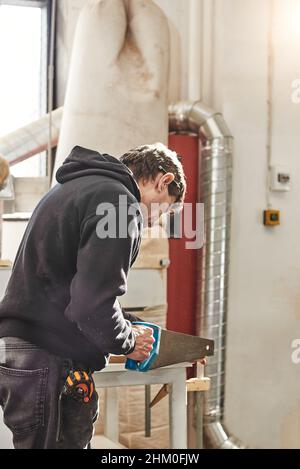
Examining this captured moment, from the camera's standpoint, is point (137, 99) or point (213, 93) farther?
point (213, 93)

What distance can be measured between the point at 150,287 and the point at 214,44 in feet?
4.42

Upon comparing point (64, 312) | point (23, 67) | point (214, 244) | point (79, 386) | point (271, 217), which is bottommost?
point (79, 386)

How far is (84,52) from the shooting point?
301 cm

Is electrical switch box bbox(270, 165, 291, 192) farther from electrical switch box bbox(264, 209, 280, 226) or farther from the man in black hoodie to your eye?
the man in black hoodie

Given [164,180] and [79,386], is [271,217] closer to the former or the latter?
[164,180]

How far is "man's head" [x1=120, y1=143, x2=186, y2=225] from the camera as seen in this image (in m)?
1.73

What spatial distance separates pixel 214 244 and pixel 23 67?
1.28 metres

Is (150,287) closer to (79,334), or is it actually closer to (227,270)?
(227,270)

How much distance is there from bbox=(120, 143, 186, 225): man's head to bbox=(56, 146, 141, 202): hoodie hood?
0.08 m

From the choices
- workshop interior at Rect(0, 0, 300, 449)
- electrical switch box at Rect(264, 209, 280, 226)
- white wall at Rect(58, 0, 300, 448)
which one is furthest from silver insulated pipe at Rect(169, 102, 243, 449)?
electrical switch box at Rect(264, 209, 280, 226)

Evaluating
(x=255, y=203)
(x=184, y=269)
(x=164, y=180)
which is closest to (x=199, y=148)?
(x=255, y=203)

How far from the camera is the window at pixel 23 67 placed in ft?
10.5

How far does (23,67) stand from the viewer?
3254 millimetres
